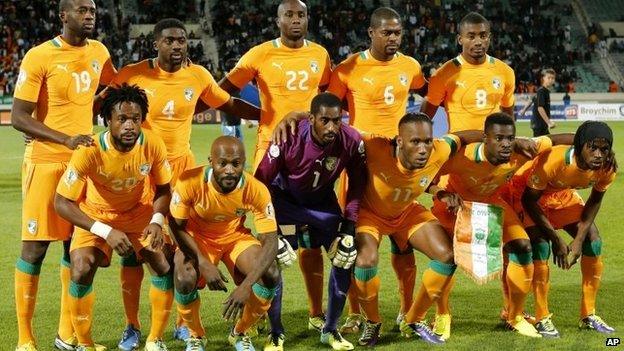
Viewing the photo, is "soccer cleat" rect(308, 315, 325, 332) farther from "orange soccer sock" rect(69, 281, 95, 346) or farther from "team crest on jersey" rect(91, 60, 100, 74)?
"team crest on jersey" rect(91, 60, 100, 74)

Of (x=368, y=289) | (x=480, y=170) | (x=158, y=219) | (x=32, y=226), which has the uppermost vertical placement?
(x=480, y=170)

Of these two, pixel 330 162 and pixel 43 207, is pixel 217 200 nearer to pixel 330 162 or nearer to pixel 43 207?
pixel 330 162

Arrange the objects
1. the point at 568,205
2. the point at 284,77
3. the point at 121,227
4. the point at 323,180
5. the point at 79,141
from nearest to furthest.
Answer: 1. the point at 79,141
2. the point at 121,227
3. the point at 323,180
4. the point at 568,205
5. the point at 284,77

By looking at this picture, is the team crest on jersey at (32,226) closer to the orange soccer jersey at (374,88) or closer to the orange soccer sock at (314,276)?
the orange soccer sock at (314,276)

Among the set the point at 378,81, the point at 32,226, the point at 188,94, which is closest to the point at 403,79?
the point at 378,81

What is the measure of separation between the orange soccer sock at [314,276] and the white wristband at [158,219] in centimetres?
134

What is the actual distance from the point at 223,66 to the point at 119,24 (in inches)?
212

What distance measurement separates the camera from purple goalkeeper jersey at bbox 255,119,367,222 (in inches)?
251

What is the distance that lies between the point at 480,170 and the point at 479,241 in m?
0.53

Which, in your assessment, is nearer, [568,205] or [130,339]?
[130,339]

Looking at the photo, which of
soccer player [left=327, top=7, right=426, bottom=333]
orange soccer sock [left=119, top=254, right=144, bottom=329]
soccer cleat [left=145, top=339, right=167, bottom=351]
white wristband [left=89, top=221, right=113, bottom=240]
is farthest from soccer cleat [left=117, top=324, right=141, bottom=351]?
soccer player [left=327, top=7, right=426, bottom=333]

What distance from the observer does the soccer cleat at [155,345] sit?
20.1 feet

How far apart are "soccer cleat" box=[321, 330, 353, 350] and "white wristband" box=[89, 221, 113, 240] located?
170 centimetres

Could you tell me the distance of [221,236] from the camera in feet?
20.5
